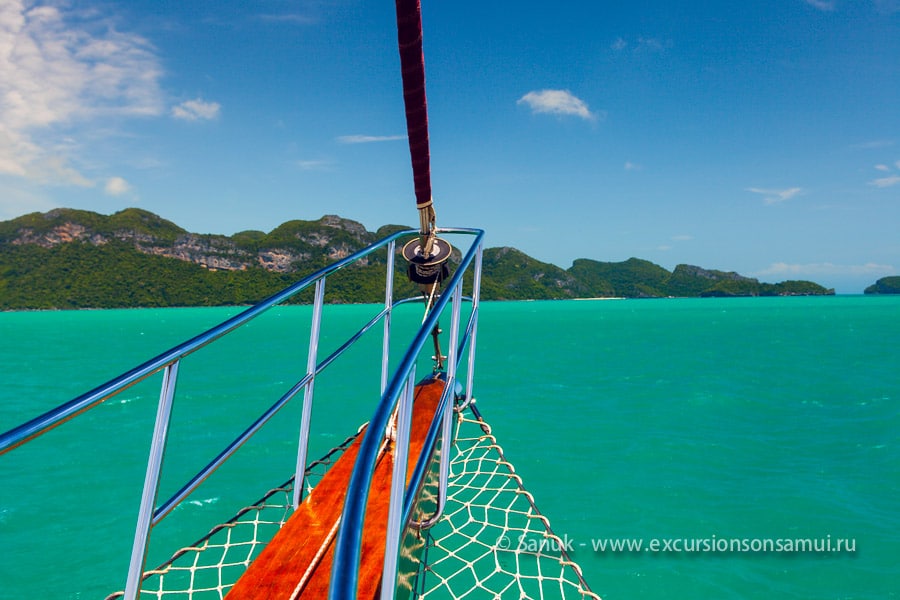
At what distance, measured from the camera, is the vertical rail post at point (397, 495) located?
1040 millimetres

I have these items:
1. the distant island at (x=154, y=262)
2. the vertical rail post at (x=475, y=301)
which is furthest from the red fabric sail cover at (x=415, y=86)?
the distant island at (x=154, y=262)

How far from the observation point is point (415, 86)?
233 centimetres

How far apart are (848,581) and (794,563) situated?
645mm

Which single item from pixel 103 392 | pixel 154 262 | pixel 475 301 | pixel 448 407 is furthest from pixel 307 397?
pixel 154 262

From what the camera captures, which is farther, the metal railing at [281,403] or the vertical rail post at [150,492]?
the vertical rail post at [150,492]

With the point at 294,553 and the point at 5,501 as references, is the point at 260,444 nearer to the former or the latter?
the point at 5,501

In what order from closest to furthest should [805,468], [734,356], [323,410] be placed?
[805,468] → [323,410] → [734,356]

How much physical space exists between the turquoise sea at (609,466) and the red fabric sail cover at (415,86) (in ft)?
22.3

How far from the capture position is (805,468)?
11.7 meters

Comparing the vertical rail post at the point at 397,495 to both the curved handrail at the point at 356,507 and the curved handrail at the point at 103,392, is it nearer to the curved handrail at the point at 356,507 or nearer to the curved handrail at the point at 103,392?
the curved handrail at the point at 356,507

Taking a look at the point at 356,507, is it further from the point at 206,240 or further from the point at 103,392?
the point at 206,240

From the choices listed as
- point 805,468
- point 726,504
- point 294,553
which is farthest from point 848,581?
point 294,553

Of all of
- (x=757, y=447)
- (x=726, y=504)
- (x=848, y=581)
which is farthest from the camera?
(x=757, y=447)

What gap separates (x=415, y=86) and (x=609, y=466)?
11.3 metres
